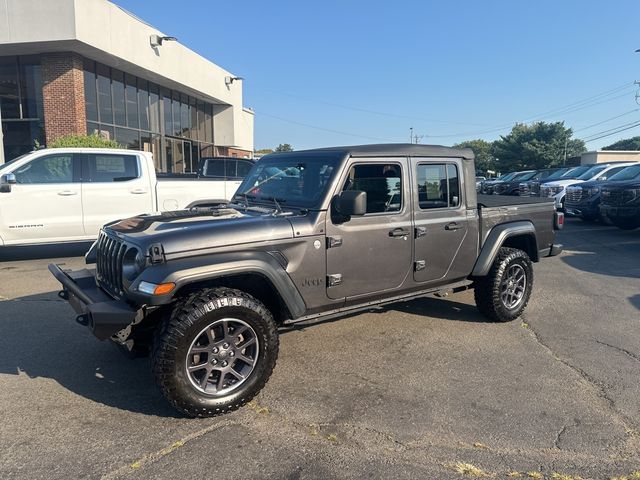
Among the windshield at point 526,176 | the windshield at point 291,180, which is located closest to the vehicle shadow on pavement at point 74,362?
the windshield at point 291,180

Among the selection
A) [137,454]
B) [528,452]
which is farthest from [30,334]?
[528,452]

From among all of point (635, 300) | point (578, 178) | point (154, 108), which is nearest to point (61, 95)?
point (154, 108)

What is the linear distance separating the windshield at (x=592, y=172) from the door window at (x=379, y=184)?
15.1m

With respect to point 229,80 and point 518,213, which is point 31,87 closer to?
point 229,80

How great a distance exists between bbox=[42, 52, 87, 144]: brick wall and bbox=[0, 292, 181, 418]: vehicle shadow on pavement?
14.3m

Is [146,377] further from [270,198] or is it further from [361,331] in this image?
[361,331]

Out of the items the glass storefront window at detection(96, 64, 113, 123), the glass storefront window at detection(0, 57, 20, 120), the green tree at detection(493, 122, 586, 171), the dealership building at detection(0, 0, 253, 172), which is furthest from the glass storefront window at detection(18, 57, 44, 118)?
the green tree at detection(493, 122, 586, 171)

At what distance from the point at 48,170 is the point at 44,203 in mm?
570

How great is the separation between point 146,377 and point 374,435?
195 cm

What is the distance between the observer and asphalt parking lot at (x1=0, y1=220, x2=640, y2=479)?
9.27 feet

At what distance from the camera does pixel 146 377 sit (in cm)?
393

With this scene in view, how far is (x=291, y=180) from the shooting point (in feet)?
14.2

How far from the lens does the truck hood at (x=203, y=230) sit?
3295mm

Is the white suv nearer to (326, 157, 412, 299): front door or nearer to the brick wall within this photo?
(326, 157, 412, 299): front door
